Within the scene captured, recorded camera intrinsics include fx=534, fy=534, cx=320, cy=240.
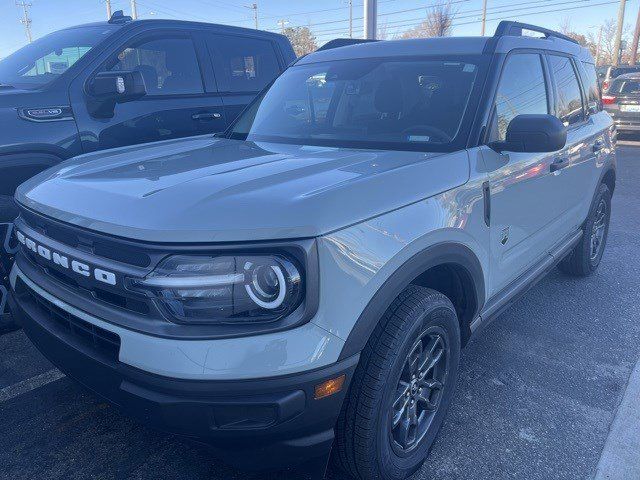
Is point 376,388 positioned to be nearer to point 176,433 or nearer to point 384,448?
point 384,448

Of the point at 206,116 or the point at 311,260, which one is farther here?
the point at 206,116

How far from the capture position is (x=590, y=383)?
9.92ft

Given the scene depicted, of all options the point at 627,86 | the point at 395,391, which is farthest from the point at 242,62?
the point at 627,86

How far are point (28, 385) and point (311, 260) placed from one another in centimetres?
218

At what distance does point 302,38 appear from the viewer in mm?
61938

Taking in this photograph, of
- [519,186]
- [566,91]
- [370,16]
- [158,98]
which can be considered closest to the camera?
[519,186]

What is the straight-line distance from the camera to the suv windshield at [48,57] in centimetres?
408

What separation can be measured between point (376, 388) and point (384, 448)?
0.32 m

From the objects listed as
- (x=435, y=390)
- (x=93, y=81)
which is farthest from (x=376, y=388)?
(x=93, y=81)

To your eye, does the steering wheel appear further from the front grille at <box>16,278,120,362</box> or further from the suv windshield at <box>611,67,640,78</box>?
the suv windshield at <box>611,67,640,78</box>

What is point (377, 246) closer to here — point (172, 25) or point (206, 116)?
point (206, 116)

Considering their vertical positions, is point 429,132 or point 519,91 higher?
point 519,91

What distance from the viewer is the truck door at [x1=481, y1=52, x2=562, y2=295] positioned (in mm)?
2613

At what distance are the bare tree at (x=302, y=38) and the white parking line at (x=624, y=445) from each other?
186 ft
